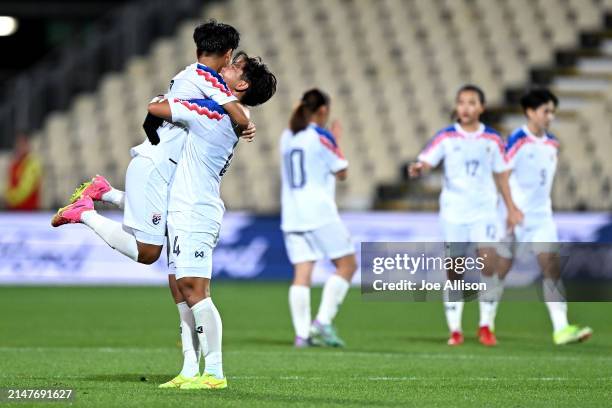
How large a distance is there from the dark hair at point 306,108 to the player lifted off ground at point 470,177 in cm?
104

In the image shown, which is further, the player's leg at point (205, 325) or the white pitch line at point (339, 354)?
the white pitch line at point (339, 354)

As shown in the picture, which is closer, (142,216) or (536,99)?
(142,216)

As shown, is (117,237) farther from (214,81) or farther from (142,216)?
(214,81)

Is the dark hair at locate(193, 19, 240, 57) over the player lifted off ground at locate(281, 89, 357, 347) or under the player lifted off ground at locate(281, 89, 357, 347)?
over

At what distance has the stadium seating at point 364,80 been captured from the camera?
23375 mm

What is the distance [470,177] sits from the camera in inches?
474

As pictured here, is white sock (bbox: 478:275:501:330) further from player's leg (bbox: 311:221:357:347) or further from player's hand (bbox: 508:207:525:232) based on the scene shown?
player's leg (bbox: 311:221:357:347)

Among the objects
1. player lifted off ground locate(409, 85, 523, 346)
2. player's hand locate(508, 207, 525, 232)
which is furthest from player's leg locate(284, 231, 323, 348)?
player's hand locate(508, 207, 525, 232)

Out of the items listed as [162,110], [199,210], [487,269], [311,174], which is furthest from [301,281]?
[162,110]

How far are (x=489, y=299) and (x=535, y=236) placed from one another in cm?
75

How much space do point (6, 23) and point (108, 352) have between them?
23.6 m

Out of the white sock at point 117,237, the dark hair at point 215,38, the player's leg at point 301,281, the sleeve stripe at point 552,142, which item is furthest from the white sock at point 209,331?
the sleeve stripe at point 552,142

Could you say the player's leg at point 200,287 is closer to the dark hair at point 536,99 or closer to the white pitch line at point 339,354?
the white pitch line at point 339,354

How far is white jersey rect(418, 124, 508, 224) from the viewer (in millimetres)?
12031
